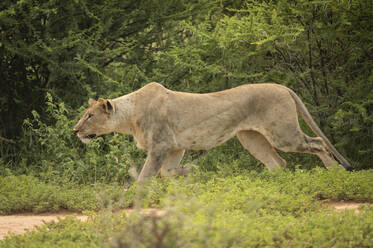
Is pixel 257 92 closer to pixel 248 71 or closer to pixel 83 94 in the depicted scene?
pixel 248 71

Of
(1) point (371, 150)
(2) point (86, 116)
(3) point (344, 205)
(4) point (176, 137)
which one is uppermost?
(2) point (86, 116)

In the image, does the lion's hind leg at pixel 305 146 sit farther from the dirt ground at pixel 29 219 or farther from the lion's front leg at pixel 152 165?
the lion's front leg at pixel 152 165

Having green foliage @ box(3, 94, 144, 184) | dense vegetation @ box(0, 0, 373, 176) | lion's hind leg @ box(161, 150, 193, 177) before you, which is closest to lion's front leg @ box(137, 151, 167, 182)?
lion's hind leg @ box(161, 150, 193, 177)

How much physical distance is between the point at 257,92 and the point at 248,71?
2.18 m

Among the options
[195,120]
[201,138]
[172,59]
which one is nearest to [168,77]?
[172,59]

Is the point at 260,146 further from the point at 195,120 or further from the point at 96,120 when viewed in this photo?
the point at 96,120

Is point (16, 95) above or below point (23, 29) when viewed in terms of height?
below

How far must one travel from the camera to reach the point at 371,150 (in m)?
8.72

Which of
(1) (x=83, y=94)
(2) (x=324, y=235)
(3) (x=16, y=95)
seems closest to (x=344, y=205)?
(2) (x=324, y=235)

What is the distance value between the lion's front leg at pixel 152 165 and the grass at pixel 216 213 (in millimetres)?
236

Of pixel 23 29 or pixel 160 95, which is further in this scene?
pixel 23 29

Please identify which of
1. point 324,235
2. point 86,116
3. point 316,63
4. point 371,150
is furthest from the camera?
point 316,63

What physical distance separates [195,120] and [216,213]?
2.64m

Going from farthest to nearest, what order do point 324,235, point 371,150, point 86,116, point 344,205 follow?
1. point 371,150
2. point 86,116
3. point 344,205
4. point 324,235
